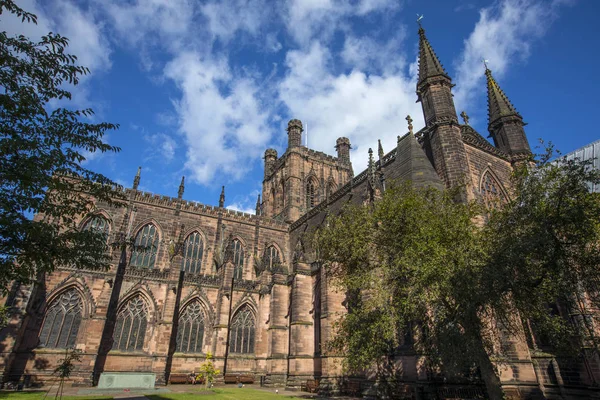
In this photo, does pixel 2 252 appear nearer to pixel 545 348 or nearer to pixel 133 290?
pixel 133 290

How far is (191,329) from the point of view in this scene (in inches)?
942

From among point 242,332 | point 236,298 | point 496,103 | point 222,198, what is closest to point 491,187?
point 496,103

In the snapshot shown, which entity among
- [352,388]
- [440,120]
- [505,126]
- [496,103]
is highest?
[496,103]

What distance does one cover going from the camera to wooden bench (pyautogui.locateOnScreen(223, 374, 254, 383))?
75.0 ft

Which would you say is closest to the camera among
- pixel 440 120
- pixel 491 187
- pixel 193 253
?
pixel 440 120

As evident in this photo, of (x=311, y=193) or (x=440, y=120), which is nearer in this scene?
(x=440, y=120)

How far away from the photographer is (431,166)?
60.1ft

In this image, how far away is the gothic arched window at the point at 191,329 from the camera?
23.5m

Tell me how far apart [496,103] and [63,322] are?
31386mm

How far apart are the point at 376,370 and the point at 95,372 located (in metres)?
15.7

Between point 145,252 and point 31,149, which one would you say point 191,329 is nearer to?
point 145,252

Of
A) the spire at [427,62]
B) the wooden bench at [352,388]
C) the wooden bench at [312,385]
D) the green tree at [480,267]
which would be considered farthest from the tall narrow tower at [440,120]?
the wooden bench at [312,385]

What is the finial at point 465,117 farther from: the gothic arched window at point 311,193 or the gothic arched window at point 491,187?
the gothic arched window at point 311,193

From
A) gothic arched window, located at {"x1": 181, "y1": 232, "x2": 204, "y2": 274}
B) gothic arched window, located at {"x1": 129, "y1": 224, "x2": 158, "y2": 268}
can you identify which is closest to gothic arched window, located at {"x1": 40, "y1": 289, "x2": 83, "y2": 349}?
gothic arched window, located at {"x1": 129, "y1": 224, "x2": 158, "y2": 268}
